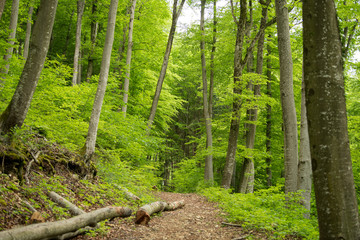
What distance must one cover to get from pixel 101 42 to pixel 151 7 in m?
4.07

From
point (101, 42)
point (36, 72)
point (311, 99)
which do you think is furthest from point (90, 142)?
point (101, 42)

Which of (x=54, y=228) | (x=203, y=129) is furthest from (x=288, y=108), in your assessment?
(x=203, y=129)

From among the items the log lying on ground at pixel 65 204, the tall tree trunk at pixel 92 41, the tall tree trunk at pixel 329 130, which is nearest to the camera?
the tall tree trunk at pixel 329 130

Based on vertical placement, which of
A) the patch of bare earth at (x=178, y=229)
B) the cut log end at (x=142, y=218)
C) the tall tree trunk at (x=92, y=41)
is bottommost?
the patch of bare earth at (x=178, y=229)

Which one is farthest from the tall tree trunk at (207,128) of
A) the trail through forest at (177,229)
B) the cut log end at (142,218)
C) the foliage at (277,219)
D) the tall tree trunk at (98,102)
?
the cut log end at (142,218)

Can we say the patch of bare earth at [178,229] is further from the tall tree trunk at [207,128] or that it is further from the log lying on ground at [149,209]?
the tall tree trunk at [207,128]

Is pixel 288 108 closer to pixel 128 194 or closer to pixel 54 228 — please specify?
pixel 128 194

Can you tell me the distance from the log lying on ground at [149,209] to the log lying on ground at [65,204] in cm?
129

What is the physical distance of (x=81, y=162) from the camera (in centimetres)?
694

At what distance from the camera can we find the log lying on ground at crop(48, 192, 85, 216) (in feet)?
15.4

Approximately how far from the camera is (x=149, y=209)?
621cm

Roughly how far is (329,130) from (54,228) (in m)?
3.66

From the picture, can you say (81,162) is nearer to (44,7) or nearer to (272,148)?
(44,7)

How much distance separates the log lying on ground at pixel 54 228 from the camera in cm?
301
